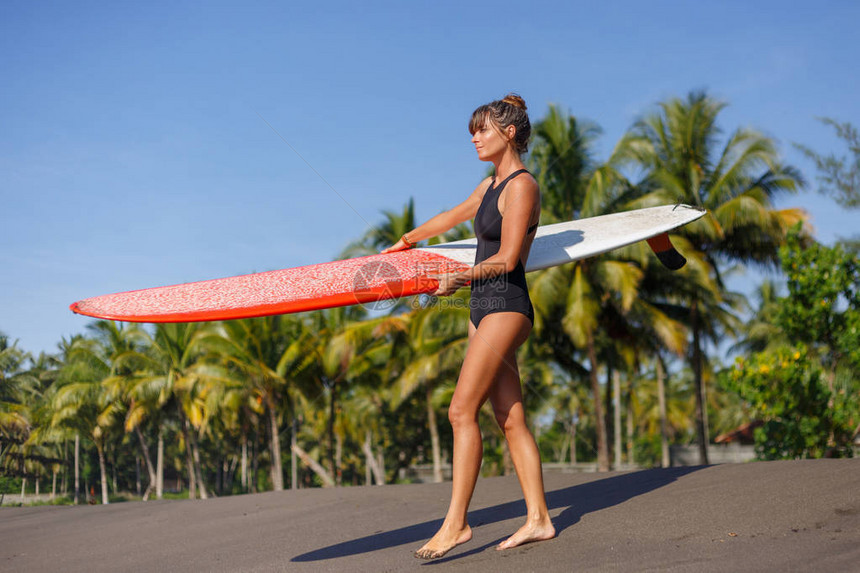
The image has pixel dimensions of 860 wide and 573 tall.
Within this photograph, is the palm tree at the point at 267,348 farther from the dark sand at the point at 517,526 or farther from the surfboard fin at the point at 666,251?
the surfboard fin at the point at 666,251

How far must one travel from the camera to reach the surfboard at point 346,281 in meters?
3.18

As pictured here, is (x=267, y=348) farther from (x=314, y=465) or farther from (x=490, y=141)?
(x=490, y=141)

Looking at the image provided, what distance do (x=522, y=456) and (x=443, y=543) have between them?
47 cm

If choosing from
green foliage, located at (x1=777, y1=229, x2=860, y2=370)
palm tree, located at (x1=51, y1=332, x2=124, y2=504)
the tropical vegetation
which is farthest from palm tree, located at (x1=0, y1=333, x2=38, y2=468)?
green foliage, located at (x1=777, y1=229, x2=860, y2=370)

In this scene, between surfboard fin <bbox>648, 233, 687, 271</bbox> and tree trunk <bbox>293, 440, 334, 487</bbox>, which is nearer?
surfboard fin <bbox>648, 233, 687, 271</bbox>

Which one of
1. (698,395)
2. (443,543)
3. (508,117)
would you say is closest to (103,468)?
(698,395)

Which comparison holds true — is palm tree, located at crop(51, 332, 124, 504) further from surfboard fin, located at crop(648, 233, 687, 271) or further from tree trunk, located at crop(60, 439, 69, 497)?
surfboard fin, located at crop(648, 233, 687, 271)

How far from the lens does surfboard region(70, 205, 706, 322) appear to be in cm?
318

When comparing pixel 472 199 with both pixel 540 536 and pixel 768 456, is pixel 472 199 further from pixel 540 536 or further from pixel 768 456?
pixel 768 456

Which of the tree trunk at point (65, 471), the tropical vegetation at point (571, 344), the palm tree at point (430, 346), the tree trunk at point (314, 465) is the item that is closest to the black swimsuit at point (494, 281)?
the tropical vegetation at point (571, 344)

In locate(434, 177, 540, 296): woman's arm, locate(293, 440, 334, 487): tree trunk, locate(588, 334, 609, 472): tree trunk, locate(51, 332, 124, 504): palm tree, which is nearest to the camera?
locate(434, 177, 540, 296): woman's arm

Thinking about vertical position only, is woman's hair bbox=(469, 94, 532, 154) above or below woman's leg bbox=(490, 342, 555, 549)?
above

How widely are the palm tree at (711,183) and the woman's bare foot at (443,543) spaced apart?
1422cm

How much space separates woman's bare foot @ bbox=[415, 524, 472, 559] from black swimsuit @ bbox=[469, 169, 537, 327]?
800 millimetres
